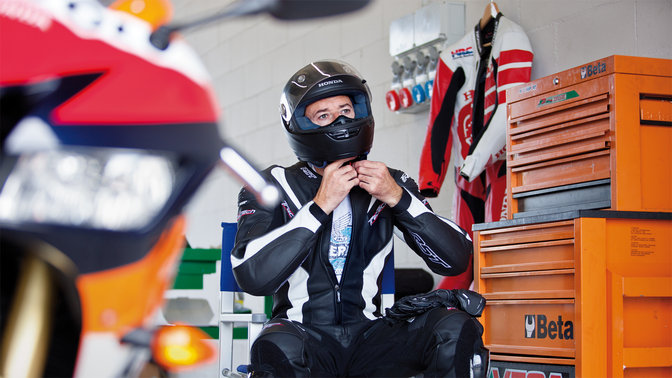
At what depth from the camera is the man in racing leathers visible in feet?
6.07

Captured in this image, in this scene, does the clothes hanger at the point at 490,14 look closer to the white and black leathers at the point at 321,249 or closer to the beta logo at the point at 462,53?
the beta logo at the point at 462,53

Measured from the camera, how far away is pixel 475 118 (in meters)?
3.45

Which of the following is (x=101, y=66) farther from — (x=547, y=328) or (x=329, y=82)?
(x=547, y=328)

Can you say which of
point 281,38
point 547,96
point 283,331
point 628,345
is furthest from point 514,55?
point 281,38

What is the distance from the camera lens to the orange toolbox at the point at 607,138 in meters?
2.31

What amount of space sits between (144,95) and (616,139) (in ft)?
6.08

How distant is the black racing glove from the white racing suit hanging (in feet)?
4.40

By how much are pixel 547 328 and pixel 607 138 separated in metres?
0.59

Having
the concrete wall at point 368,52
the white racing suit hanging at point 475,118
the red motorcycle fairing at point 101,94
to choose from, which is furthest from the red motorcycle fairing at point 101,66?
the white racing suit hanging at point 475,118

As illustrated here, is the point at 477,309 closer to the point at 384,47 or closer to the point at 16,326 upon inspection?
the point at 16,326

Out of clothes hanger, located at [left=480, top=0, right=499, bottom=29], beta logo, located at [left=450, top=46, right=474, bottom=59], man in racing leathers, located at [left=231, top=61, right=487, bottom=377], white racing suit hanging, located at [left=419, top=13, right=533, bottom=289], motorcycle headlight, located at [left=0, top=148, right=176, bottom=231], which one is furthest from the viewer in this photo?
beta logo, located at [left=450, top=46, right=474, bottom=59]

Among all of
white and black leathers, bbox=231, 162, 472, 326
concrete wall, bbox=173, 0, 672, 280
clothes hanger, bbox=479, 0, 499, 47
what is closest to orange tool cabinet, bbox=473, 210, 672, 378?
white and black leathers, bbox=231, 162, 472, 326

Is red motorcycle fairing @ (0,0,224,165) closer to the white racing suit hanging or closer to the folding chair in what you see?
the folding chair

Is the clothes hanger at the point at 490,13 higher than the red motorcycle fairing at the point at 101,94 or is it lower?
higher
